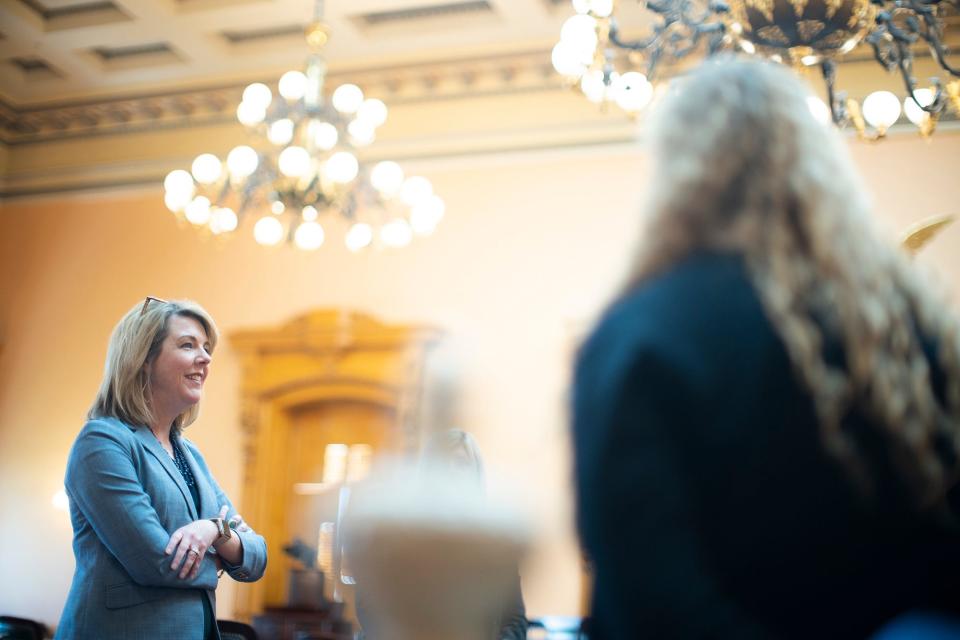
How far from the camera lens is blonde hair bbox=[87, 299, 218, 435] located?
2969 millimetres

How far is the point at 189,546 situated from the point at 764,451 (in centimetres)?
191

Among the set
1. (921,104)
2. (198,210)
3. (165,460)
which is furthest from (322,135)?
(165,460)

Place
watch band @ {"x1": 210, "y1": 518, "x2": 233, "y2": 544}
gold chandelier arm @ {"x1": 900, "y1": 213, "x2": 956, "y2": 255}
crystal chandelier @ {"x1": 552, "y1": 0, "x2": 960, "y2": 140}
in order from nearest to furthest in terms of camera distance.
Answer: watch band @ {"x1": 210, "y1": 518, "x2": 233, "y2": 544}
gold chandelier arm @ {"x1": 900, "y1": 213, "x2": 956, "y2": 255}
crystal chandelier @ {"x1": 552, "y1": 0, "x2": 960, "y2": 140}

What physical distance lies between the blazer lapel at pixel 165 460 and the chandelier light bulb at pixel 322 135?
15.2 ft

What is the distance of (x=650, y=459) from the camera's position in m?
1.15

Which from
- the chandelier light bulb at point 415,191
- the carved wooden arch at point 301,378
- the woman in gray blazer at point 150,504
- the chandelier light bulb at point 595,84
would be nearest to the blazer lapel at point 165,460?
the woman in gray blazer at point 150,504

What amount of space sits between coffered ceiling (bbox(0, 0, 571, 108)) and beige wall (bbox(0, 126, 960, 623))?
102 cm

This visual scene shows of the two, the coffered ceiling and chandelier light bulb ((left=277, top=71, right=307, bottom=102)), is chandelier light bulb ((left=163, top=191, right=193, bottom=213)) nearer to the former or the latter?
chandelier light bulb ((left=277, top=71, right=307, bottom=102))

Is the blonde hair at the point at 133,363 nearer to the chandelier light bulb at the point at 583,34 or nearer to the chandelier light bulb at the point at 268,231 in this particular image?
the chandelier light bulb at the point at 583,34

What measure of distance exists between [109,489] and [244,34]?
301 inches

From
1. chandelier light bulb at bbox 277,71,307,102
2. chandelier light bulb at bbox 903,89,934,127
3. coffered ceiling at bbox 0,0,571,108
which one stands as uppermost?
coffered ceiling at bbox 0,0,571,108

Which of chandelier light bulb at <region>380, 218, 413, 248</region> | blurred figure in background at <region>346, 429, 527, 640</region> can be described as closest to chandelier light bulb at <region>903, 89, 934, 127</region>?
chandelier light bulb at <region>380, 218, 413, 248</region>

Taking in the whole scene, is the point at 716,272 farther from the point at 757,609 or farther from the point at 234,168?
the point at 234,168

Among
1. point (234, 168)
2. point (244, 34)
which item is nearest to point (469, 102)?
point (244, 34)
